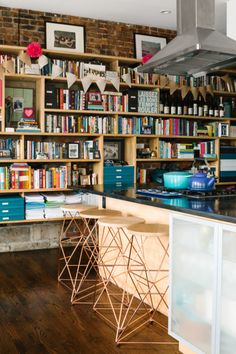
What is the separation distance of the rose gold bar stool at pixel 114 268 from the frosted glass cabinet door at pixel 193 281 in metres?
0.49

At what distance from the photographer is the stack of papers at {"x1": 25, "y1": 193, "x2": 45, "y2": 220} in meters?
5.29

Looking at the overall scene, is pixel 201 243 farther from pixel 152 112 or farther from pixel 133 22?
pixel 133 22

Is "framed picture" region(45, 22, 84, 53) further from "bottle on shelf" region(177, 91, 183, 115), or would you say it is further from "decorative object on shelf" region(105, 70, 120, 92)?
"bottle on shelf" region(177, 91, 183, 115)

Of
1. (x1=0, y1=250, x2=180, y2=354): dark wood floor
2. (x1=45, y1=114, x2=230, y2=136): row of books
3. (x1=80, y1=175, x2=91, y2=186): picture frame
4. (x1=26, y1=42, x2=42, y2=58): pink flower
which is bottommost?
(x1=0, y1=250, x2=180, y2=354): dark wood floor

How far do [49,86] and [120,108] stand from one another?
0.96m

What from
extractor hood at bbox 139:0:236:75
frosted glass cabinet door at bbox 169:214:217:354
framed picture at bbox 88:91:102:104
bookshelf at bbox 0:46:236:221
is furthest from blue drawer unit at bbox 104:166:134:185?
frosted glass cabinet door at bbox 169:214:217:354

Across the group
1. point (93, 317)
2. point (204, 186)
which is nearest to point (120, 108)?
point (204, 186)

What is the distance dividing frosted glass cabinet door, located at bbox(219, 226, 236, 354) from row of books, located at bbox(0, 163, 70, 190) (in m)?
3.42

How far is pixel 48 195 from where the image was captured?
5.49 m

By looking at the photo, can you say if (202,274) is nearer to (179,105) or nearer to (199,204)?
(199,204)

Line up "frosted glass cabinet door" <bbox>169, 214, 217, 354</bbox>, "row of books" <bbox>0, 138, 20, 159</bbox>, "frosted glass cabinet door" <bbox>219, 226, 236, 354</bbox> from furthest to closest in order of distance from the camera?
"row of books" <bbox>0, 138, 20, 159</bbox> → "frosted glass cabinet door" <bbox>169, 214, 217, 354</bbox> → "frosted glass cabinet door" <bbox>219, 226, 236, 354</bbox>

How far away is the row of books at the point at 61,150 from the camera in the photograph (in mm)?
5352

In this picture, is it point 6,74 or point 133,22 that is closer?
point 6,74

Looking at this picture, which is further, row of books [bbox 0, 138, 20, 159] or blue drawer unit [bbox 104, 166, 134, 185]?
blue drawer unit [bbox 104, 166, 134, 185]
